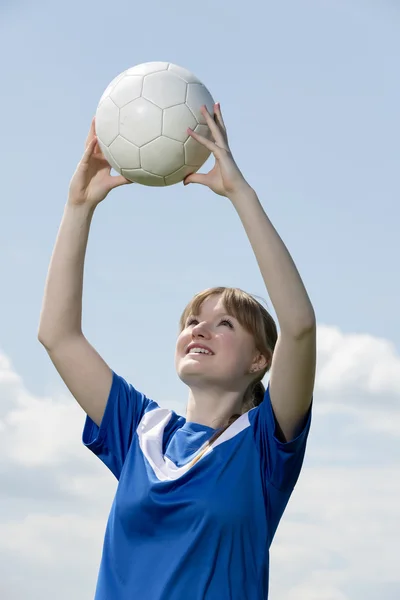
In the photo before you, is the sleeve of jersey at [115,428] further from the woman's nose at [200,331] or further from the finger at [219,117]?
the finger at [219,117]

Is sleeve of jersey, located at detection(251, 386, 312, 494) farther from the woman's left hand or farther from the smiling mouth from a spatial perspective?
the woman's left hand

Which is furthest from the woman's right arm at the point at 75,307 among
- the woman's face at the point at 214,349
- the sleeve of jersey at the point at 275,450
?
the sleeve of jersey at the point at 275,450

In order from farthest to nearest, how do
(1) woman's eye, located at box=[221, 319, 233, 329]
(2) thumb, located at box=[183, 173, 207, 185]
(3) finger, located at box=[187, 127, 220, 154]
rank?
1. (1) woman's eye, located at box=[221, 319, 233, 329]
2. (2) thumb, located at box=[183, 173, 207, 185]
3. (3) finger, located at box=[187, 127, 220, 154]

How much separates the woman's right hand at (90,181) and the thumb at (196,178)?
→ 0.42 metres

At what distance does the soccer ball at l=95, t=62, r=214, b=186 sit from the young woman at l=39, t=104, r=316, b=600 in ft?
0.44

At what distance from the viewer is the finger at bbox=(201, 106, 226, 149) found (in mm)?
4660

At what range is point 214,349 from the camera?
4.84 m

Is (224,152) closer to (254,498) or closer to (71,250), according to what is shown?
(71,250)

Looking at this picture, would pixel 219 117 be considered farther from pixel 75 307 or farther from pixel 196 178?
pixel 75 307

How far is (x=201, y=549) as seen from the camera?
426 cm

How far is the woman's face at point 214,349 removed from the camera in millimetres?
4789

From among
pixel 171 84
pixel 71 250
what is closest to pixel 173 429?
pixel 71 250

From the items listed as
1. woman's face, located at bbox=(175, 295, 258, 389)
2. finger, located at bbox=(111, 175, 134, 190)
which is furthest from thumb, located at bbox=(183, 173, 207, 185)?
woman's face, located at bbox=(175, 295, 258, 389)

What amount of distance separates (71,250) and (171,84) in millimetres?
1208
